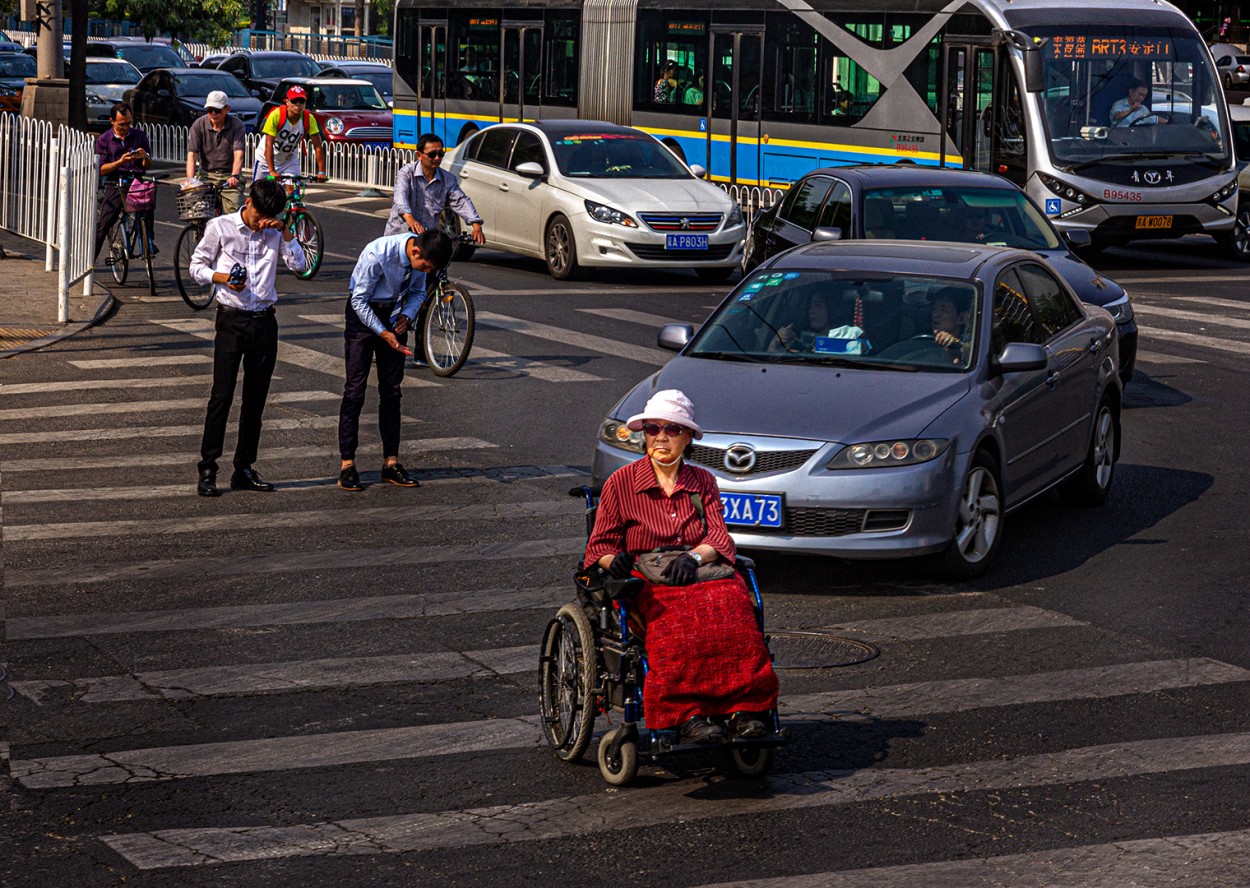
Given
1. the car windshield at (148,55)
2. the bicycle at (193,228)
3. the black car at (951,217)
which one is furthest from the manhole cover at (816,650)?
the car windshield at (148,55)

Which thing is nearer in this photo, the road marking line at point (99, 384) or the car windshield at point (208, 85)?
the road marking line at point (99, 384)

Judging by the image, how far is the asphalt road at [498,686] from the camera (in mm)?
5617

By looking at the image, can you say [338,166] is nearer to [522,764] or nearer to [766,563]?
[766,563]

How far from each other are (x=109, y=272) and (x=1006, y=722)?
1574 centimetres

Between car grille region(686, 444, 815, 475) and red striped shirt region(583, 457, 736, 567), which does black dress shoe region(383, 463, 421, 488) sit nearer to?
car grille region(686, 444, 815, 475)

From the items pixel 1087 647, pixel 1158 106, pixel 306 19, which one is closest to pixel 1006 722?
pixel 1087 647

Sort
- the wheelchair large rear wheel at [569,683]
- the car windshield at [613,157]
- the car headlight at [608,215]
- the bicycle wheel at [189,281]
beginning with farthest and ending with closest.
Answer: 1. the car windshield at [613,157]
2. the car headlight at [608,215]
3. the bicycle wheel at [189,281]
4. the wheelchair large rear wheel at [569,683]

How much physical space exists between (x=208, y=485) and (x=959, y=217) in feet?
22.0

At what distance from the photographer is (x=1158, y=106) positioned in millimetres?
24219

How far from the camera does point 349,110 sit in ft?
122

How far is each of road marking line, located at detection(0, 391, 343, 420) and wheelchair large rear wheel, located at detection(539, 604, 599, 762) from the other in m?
7.05

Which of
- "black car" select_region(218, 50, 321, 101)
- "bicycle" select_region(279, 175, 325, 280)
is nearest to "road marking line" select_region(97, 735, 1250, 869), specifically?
"bicycle" select_region(279, 175, 325, 280)

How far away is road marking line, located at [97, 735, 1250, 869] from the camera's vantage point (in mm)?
5605

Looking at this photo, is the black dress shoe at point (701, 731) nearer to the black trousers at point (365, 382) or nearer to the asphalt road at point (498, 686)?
the asphalt road at point (498, 686)
